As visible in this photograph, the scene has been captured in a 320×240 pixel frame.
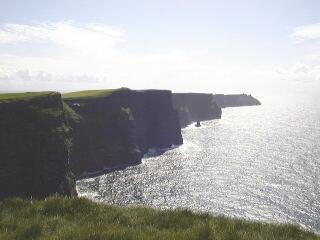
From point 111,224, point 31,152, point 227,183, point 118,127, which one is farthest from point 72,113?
point 111,224

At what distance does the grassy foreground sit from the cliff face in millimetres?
61386

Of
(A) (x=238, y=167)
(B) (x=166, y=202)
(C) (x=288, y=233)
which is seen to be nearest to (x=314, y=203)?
(B) (x=166, y=202)

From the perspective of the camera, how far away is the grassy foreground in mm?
11509

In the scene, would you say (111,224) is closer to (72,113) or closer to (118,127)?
(72,113)

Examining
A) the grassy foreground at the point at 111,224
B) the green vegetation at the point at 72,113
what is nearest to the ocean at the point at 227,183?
the green vegetation at the point at 72,113

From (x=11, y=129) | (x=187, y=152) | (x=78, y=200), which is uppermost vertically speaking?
(x=78, y=200)

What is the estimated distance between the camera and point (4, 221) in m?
13.2

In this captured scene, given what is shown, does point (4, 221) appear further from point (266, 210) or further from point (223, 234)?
point (266, 210)

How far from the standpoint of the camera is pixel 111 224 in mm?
12695

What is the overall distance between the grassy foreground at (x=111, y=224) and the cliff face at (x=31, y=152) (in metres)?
61.4

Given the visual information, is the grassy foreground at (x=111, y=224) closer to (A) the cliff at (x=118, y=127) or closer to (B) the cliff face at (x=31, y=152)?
(B) the cliff face at (x=31, y=152)

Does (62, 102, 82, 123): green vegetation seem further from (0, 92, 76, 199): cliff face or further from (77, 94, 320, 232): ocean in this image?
(0, 92, 76, 199): cliff face

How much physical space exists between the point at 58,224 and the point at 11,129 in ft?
228

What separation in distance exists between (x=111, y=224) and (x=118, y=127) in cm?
11684
